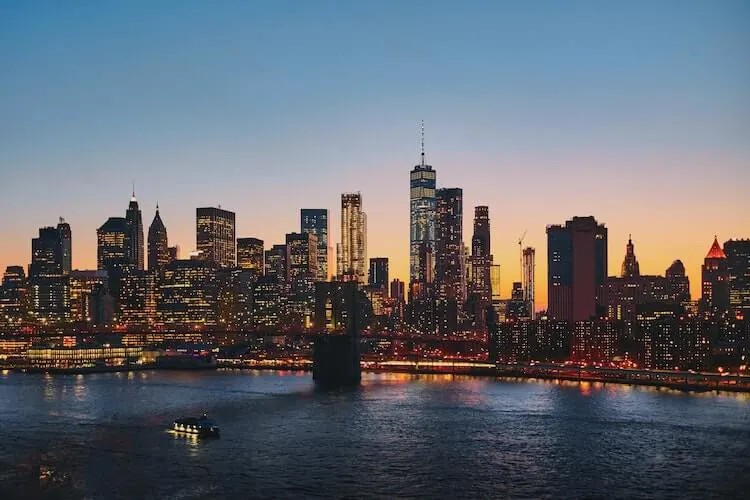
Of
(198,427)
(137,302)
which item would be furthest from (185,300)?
(198,427)

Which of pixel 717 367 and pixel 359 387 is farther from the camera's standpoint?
pixel 717 367

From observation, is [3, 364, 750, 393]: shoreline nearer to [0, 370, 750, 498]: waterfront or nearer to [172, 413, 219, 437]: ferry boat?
[0, 370, 750, 498]: waterfront

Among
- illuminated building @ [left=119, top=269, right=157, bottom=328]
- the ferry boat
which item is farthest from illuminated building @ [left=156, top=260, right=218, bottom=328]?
the ferry boat

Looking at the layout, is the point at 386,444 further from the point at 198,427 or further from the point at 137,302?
the point at 137,302

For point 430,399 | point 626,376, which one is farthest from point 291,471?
point 626,376

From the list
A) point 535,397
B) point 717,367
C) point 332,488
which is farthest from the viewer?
point 717,367

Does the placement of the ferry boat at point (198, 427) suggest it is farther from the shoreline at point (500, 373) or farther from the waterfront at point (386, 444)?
the shoreline at point (500, 373)

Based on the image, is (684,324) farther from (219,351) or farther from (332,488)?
(332,488)
